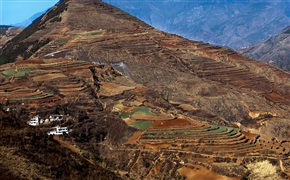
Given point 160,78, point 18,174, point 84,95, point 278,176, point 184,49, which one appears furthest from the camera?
point 184,49

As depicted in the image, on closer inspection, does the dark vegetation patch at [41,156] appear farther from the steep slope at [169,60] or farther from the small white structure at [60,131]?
the steep slope at [169,60]

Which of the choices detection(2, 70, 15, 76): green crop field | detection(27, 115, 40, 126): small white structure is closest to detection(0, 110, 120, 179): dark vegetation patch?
detection(27, 115, 40, 126): small white structure

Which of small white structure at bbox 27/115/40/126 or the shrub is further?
small white structure at bbox 27/115/40/126

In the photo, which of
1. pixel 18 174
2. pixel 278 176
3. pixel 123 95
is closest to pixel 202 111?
pixel 123 95

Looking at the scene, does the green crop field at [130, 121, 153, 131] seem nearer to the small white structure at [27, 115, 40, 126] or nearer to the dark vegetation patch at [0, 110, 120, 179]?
the small white structure at [27, 115, 40, 126]

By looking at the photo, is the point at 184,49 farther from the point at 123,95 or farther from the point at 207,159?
the point at 207,159
